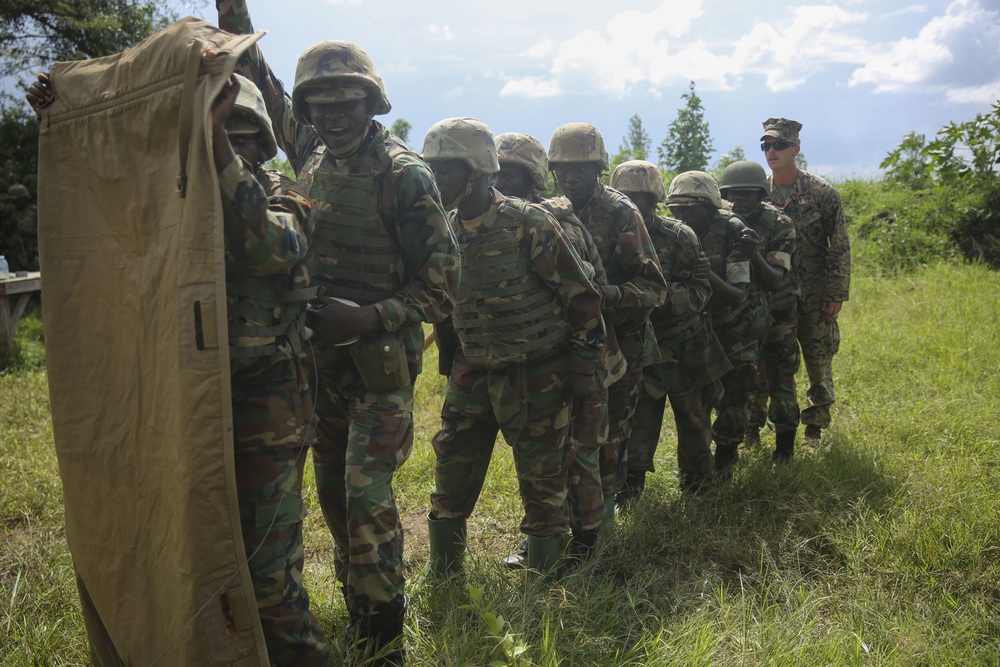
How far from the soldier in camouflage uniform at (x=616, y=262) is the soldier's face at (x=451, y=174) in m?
1.14

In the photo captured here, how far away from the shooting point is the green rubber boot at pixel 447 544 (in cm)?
388

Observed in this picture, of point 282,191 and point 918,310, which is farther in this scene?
point 918,310

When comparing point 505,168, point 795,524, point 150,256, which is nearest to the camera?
point 150,256

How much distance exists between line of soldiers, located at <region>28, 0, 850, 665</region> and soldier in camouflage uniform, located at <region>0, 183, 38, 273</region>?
35.1 ft

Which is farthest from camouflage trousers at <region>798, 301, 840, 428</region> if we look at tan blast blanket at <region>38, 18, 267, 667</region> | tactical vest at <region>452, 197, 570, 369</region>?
tan blast blanket at <region>38, 18, 267, 667</region>

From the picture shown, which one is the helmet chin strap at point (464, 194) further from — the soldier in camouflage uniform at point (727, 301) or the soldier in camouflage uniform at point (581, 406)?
the soldier in camouflage uniform at point (727, 301)

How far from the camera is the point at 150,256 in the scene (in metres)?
2.27

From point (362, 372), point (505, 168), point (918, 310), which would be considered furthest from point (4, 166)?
point (918, 310)

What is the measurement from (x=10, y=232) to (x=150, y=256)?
12050 millimetres

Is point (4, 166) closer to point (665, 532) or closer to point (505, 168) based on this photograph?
point (505, 168)

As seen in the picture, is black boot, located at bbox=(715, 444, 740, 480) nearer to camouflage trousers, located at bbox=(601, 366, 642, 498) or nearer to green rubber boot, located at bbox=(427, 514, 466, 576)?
camouflage trousers, located at bbox=(601, 366, 642, 498)

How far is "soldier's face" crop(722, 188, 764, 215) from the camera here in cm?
575

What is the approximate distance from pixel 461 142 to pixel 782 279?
3.29 metres

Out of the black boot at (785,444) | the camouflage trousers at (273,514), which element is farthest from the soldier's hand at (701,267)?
the camouflage trousers at (273,514)
